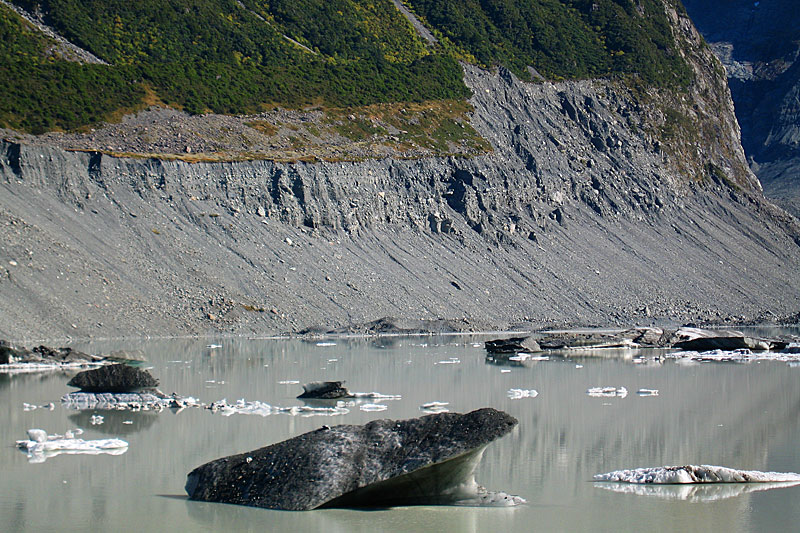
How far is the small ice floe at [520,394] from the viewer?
25683 millimetres

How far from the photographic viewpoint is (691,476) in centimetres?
1460

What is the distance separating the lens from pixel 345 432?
13.6m

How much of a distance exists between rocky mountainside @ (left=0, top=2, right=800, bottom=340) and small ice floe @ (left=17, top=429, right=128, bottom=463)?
91.2ft

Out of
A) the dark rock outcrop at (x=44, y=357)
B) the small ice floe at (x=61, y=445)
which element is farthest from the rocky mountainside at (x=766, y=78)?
the small ice floe at (x=61, y=445)

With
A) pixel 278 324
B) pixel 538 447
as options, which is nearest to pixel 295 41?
pixel 278 324

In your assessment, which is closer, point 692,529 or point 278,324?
point 692,529

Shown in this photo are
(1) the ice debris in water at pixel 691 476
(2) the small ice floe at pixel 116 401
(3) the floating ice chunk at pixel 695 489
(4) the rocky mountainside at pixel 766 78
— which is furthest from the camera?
(4) the rocky mountainside at pixel 766 78

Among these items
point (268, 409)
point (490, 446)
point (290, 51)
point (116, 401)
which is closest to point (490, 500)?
point (490, 446)

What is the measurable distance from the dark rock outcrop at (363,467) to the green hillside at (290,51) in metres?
56.6

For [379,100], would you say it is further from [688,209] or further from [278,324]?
[278,324]

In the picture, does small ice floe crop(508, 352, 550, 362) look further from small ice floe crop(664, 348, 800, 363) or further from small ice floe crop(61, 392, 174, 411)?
small ice floe crop(61, 392, 174, 411)

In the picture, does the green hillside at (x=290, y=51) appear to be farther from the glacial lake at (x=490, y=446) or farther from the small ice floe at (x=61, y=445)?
the small ice floe at (x=61, y=445)

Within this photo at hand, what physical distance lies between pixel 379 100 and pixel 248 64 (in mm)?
11078

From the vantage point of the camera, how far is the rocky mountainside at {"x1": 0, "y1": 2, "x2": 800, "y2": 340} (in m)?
53.7
